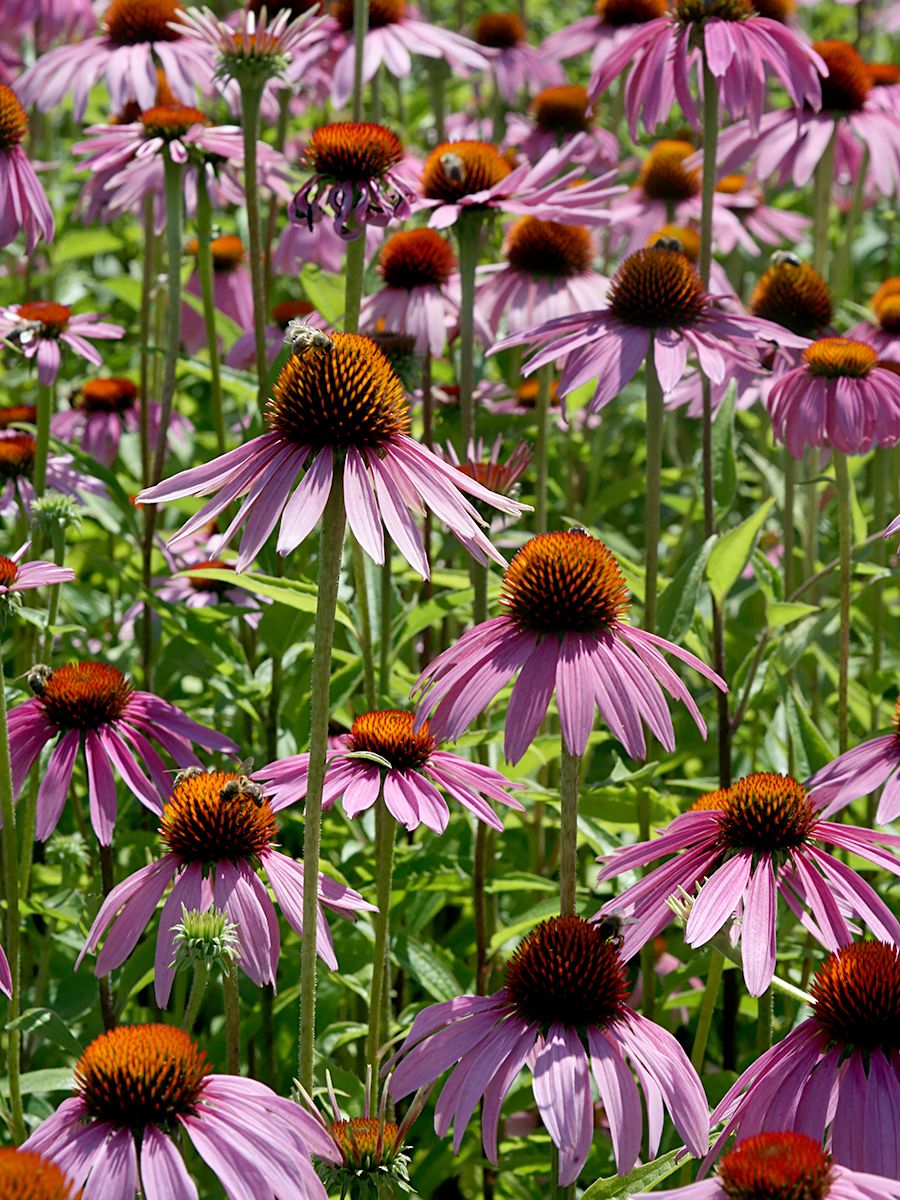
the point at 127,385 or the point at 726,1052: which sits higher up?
the point at 127,385

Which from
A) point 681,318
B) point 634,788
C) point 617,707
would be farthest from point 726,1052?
point 681,318

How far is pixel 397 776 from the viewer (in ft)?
5.79

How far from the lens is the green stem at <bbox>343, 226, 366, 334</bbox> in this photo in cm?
230

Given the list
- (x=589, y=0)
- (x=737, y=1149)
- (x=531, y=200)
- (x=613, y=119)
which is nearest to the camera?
(x=737, y=1149)

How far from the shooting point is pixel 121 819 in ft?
8.45

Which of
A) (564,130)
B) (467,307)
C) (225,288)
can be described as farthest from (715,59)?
(564,130)

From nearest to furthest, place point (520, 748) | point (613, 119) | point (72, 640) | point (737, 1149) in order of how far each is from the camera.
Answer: point (737, 1149) < point (520, 748) < point (72, 640) < point (613, 119)

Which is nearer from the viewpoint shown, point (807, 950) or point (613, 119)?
point (807, 950)

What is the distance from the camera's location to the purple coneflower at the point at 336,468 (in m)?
1.42

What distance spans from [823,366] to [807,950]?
34.1 inches

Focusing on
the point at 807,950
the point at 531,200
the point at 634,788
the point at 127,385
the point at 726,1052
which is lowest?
the point at 726,1052

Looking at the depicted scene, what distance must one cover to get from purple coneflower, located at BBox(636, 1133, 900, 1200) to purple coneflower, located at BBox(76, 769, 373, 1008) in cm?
58

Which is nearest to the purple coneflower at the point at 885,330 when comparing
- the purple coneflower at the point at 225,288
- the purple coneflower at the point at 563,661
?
the purple coneflower at the point at 563,661

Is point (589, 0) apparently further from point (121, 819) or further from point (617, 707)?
point (617, 707)
